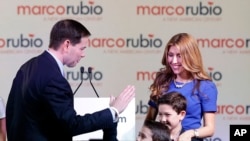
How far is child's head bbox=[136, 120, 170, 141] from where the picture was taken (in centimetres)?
284

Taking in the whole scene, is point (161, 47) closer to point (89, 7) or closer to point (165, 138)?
point (89, 7)

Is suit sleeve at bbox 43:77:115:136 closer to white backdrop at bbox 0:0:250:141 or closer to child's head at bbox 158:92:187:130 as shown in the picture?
child's head at bbox 158:92:187:130

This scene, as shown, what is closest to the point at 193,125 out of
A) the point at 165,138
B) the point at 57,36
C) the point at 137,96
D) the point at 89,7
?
the point at 165,138

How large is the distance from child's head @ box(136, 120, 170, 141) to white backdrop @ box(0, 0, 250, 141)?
196 centimetres

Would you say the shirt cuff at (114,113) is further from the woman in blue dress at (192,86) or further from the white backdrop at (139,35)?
the white backdrop at (139,35)

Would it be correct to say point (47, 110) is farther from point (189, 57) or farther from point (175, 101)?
point (189, 57)

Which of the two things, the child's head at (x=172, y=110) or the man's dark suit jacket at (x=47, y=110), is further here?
the child's head at (x=172, y=110)

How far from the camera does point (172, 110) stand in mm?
3166

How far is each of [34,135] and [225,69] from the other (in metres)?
2.52

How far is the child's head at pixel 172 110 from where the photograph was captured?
3.15 meters

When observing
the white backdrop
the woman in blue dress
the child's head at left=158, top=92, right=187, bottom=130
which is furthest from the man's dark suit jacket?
the white backdrop

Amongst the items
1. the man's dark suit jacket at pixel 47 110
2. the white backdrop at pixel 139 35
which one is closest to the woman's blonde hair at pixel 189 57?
the man's dark suit jacket at pixel 47 110

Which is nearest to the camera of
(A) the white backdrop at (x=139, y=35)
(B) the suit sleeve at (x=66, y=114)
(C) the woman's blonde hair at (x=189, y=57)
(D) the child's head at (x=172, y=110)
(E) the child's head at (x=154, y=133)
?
(B) the suit sleeve at (x=66, y=114)

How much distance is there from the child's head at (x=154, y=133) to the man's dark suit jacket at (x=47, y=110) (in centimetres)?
17
